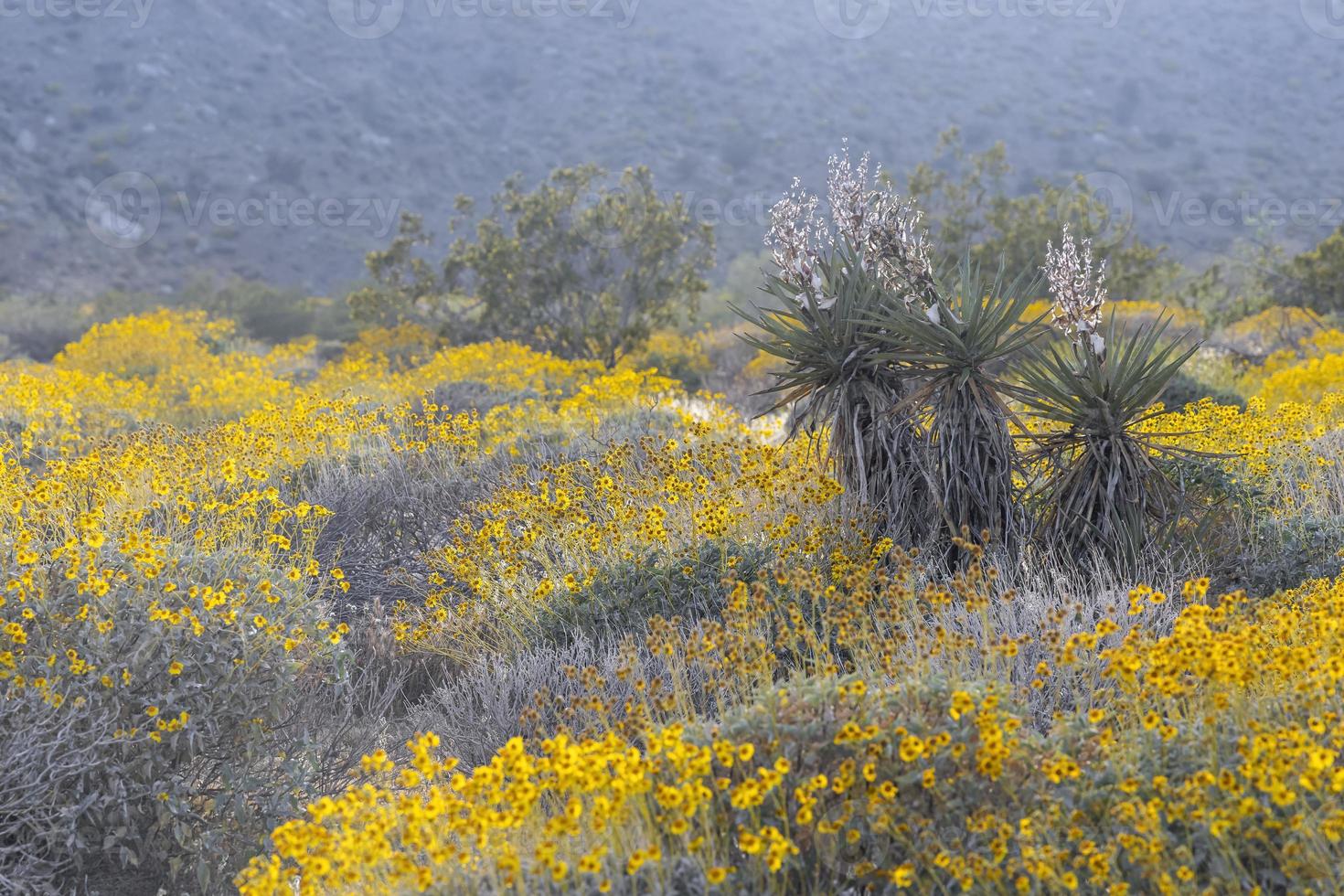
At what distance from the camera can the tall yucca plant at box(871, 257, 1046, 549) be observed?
503cm

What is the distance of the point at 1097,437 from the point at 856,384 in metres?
1.15

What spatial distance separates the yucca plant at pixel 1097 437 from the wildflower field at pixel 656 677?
63mm

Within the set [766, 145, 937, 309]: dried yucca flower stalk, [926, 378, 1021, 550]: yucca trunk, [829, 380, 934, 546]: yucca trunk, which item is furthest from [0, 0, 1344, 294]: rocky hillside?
[926, 378, 1021, 550]: yucca trunk

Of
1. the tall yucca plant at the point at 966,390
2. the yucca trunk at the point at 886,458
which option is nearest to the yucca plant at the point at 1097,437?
the tall yucca plant at the point at 966,390

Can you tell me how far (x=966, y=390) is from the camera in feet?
16.8

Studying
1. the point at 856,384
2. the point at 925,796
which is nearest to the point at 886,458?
the point at 856,384

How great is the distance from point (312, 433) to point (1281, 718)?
19.7 feet

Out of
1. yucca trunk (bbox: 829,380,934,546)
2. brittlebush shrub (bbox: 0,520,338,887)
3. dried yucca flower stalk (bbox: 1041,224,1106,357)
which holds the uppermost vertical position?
dried yucca flower stalk (bbox: 1041,224,1106,357)

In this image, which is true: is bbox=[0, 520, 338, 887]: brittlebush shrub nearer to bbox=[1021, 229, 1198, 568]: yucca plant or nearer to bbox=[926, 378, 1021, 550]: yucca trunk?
bbox=[926, 378, 1021, 550]: yucca trunk

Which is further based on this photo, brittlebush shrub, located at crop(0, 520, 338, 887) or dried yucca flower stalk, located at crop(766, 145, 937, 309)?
dried yucca flower stalk, located at crop(766, 145, 937, 309)

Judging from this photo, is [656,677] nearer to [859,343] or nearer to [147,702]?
[147,702]

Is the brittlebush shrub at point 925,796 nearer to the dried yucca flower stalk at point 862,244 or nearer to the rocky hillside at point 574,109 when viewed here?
the dried yucca flower stalk at point 862,244

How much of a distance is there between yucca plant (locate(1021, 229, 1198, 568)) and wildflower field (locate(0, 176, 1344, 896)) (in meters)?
0.06

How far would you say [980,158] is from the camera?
18.3 m
